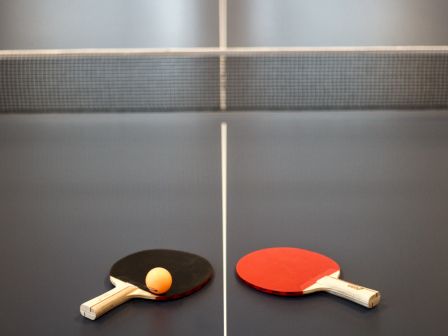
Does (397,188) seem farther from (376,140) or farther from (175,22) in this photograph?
(175,22)

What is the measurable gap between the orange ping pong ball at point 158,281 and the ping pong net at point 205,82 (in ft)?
14.2

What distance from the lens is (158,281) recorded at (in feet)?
4.85

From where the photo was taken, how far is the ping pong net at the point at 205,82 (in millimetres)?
5789

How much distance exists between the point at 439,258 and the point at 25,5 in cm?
536

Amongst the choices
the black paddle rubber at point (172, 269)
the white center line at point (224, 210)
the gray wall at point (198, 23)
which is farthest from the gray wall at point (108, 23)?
the black paddle rubber at point (172, 269)

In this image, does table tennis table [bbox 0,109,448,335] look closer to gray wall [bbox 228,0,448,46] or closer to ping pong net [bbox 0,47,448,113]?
ping pong net [bbox 0,47,448,113]

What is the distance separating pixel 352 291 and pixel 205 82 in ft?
14.9

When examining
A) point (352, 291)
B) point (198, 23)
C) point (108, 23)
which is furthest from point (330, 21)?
point (352, 291)

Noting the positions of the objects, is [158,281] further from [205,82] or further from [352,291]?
[205,82]

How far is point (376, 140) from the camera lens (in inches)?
155

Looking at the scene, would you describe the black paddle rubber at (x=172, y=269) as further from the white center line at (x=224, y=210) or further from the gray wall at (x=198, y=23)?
the gray wall at (x=198, y=23)

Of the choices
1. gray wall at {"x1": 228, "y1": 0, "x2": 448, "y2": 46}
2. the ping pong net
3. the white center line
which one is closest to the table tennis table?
the white center line

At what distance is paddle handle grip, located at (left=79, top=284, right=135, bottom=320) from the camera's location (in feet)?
4.59

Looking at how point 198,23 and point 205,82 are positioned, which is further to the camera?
point 198,23
